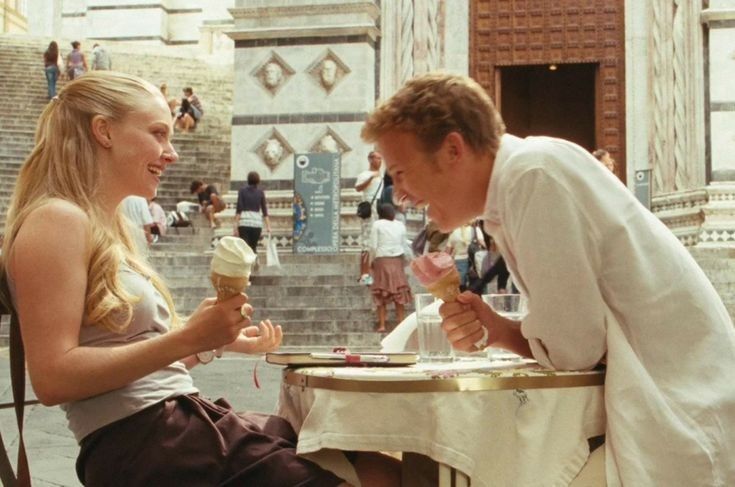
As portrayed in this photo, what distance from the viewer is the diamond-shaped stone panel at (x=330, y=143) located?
47.5ft

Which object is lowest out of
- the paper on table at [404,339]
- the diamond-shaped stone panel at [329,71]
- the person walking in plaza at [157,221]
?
the paper on table at [404,339]

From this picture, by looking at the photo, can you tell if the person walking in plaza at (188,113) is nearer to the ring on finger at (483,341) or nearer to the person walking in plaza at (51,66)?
the person walking in plaza at (51,66)

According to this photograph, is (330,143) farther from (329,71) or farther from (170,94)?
(170,94)

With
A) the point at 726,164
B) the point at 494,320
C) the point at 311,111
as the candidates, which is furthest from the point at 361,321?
the point at 494,320

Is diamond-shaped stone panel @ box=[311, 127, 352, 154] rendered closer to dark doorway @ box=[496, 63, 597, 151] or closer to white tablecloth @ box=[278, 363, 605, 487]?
dark doorway @ box=[496, 63, 597, 151]

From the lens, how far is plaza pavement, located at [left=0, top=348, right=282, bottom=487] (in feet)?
16.1

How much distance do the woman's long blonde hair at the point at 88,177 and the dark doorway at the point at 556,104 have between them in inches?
808

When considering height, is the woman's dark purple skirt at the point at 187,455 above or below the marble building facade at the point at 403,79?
below

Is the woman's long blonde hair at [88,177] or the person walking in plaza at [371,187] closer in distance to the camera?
the woman's long blonde hair at [88,177]

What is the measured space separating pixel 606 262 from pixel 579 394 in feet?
0.96

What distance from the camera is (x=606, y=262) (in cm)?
243

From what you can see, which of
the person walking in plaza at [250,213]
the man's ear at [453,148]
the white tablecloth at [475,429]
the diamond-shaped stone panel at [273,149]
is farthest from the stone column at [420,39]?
the white tablecloth at [475,429]

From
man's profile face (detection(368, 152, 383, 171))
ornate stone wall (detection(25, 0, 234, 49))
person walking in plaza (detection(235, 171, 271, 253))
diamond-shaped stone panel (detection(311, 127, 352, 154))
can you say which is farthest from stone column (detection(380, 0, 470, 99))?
ornate stone wall (detection(25, 0, 234, 49))

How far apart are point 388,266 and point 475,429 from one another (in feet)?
28.4
